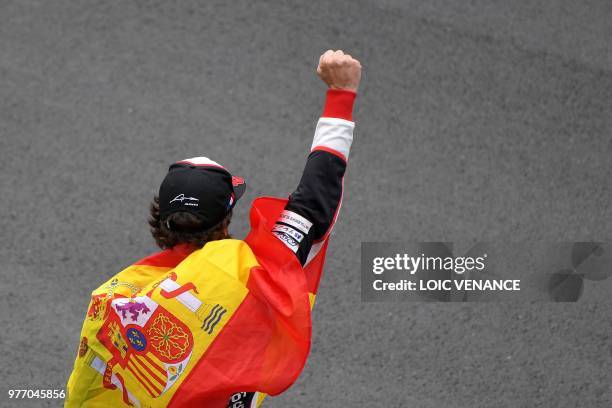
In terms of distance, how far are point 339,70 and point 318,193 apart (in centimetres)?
35

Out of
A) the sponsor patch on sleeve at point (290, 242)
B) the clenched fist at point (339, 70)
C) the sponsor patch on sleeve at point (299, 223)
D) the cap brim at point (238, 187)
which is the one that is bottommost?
the sponsor patch on sleeve at point (290, 242)

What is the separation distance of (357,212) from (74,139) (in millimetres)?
1837

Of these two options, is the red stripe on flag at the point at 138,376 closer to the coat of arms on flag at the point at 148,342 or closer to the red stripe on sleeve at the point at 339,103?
the coat of arms on flag at the point at 148,342

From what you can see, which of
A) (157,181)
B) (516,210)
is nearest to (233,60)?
(157,181)

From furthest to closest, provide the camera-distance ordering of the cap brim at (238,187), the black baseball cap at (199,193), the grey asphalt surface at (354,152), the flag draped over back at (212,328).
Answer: the grey asphalt surface at (354,152) → the cap brim at (238,187) → the black baseball cap at (199,193) → the flag draped over back at (212,328)

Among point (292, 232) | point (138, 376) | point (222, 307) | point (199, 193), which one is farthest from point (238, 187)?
point (138, 376)

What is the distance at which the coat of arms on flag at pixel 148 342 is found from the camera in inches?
97.7

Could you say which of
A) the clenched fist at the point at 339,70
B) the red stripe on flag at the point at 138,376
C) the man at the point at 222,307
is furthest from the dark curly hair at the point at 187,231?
the clenched fist at the point at 339,70

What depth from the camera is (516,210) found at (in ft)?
17.6

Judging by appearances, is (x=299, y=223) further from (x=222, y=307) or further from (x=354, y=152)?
(x=354, y=152)

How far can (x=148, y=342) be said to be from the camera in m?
2.50

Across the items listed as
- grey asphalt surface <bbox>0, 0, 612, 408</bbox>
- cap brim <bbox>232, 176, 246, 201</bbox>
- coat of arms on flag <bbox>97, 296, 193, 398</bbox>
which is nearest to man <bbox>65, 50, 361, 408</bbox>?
coat of arms on flag <bbox>97, 296, 193, 398</bbox>

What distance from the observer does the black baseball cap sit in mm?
2619

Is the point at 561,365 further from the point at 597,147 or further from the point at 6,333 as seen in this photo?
the point at 6,333
